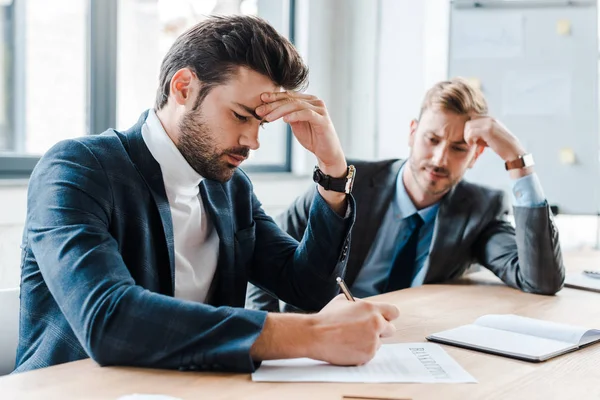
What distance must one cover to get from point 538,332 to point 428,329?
0.79ft

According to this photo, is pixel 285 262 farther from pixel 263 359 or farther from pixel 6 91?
pixel 6 91

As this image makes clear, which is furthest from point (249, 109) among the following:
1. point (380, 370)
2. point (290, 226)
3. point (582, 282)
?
point (582, 282)

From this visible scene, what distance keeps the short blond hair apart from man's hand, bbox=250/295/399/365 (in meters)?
1.32

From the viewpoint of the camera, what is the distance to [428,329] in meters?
1.63

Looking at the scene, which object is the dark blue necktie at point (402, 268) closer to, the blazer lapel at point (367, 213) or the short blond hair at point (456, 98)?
the blazer lapel at point (367, 213)

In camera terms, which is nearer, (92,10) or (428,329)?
(428,329)

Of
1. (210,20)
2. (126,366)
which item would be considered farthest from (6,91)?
(126,366)

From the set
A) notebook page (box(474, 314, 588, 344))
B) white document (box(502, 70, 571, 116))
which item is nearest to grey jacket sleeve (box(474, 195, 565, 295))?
notebook page (box(474, 314, 588, 344))

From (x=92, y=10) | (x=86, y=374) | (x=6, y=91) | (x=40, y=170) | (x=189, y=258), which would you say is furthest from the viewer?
(x=6, y=91)

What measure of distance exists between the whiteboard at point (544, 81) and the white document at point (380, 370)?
2277mm

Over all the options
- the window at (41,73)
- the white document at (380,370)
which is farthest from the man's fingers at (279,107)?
the window at (41,73)

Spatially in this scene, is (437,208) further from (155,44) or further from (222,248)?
(155,44)

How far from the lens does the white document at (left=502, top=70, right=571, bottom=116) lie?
3.38 metres

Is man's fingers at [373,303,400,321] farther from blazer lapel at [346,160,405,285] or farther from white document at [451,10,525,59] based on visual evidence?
white document at [451,10,525,59]
